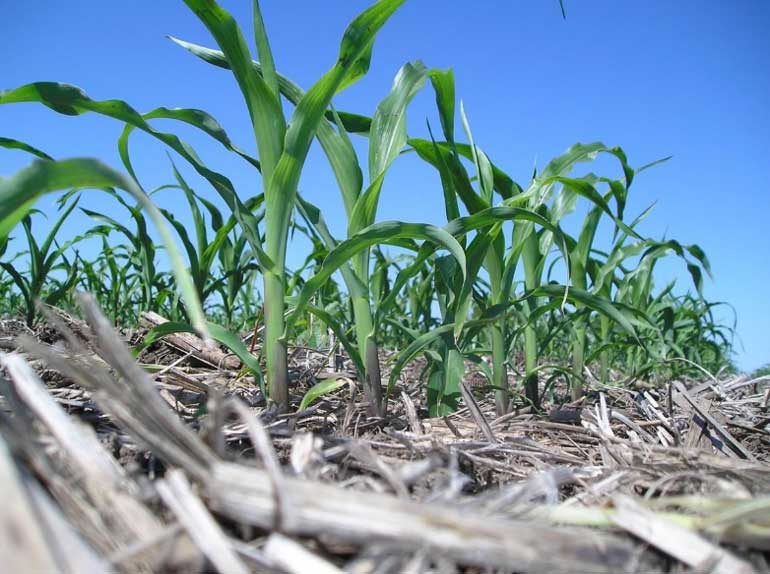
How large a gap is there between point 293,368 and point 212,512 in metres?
1.20

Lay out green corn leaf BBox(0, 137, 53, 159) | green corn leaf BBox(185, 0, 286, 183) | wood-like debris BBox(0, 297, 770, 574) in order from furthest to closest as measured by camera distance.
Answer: green corn leaf BBox(0, 137, 53, 159), green corn leaf BBox(185, 0, 286, 183), wood-like debris BBox(0, 297, 770, 574)

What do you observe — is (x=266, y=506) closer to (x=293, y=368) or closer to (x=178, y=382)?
(x=178, y=382)

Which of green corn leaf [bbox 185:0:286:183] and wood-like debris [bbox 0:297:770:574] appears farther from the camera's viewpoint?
green corn leaf [bbox 185:0:286:183]

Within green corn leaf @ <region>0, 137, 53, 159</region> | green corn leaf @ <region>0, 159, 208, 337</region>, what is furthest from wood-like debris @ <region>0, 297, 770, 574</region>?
green corn leaf @ <region>0, 137, 53, 159</region>

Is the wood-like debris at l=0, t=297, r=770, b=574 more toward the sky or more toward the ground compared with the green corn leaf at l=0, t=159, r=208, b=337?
more toward the ground

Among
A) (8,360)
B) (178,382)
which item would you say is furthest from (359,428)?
(8,360)

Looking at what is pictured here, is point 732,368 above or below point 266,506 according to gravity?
above

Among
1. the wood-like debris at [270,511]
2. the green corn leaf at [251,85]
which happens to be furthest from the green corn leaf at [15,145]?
the wood-like debris at [270,511]

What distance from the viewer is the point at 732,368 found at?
466 centimetres

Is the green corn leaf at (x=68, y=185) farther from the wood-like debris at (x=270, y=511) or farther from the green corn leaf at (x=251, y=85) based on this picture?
the green corn leaf at (x=251, y=85)

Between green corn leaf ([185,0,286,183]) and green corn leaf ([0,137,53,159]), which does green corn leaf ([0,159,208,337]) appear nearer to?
green corn leaf ([185,0,286,183])

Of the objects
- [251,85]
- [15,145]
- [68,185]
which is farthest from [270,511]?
[15,145]

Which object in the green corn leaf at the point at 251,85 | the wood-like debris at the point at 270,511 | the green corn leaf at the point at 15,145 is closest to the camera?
the wood-like debris at the point at 270,511

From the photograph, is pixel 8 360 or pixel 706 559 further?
pixel 8 360
